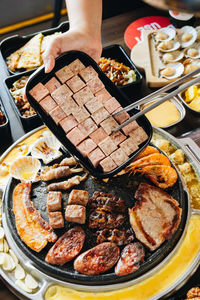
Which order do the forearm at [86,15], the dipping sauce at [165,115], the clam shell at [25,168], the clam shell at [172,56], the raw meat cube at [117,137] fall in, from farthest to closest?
the clam shell at [172,56]
the dipping sauce at [165,115]
the forearm at [86,15]
the clam shell at [25,168]
the raw meat cube at [117,137]

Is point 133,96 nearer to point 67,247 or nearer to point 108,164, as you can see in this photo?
point 108,164

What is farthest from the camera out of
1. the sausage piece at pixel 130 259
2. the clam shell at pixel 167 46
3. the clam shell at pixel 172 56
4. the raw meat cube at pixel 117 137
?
the clam shell at pixel 167 46

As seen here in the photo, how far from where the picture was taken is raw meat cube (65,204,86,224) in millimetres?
2238

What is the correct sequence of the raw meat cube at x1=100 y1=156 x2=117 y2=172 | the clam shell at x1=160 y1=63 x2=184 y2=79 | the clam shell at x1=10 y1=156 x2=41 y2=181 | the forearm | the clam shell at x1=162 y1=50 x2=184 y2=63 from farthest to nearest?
the clam shell at x1=162 y1=50 x2=184 y2=63 < the clam shell at x1=160 y1=63 x2=184 y2=79 < the forearm < the clam shell at x1=10 y1=156 x2=41 y2=181 < the raw meat cube at x1=100 y1=156 x2=117 y2=172

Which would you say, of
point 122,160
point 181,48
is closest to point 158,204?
point 122,160

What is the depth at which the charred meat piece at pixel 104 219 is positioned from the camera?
89.0 inches

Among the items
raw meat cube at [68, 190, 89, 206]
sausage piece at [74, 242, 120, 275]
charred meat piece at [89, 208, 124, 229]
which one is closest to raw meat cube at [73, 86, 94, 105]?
raw meat cube at [68, 190, 89, 206]

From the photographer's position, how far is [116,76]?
328cm

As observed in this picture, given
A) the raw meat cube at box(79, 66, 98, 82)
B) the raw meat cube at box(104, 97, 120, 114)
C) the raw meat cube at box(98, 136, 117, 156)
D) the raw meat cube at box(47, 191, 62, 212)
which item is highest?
the raw meat cube at box(79, 66, 98, 82)

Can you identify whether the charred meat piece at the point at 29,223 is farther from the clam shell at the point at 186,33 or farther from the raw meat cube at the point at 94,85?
the clam shell at the point at 186,33

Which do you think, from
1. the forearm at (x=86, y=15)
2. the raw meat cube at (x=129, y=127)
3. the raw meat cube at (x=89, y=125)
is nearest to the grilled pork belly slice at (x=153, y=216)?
the raw meat cube at (x=129, y=127)

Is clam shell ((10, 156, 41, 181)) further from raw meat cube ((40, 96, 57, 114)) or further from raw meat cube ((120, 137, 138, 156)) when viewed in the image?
raw meat cube ((120, 137, 138, 156))

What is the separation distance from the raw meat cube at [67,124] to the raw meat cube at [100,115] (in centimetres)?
14

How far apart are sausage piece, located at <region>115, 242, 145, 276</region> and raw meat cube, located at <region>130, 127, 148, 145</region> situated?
0.69m
